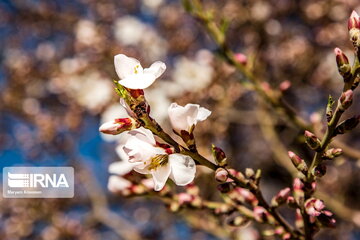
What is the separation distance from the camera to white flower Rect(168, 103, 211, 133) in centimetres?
80

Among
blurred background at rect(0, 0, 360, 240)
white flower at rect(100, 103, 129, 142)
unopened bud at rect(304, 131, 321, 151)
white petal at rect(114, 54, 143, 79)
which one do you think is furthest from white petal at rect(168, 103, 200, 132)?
white flower at rect(100, 103, 129, 142)

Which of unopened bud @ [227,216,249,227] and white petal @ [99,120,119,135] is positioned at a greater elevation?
white petal @ [99,120,119,135]

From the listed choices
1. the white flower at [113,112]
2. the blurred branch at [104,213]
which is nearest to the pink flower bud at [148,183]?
the white flower at [113,112]

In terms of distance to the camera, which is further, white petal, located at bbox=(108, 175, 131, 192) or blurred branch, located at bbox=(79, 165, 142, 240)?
blurred branch, located at bbox=(79, 165, 142, 240)

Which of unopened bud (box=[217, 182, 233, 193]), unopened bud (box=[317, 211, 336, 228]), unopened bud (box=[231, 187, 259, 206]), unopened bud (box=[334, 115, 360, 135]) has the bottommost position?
unopened bud (box=[317, 211, 336, 228])

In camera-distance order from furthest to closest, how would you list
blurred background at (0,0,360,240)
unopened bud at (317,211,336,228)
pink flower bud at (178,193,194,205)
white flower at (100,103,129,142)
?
blurred background at (0,0,360,240)
white flower at (100,103,129,142)
pink flower bud at (178,193,194,205)
unopened bud at (317,211,336,228)

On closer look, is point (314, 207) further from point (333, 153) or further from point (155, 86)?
point (155, 86)

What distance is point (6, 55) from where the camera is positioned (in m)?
4.82

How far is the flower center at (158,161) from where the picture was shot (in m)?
0.82

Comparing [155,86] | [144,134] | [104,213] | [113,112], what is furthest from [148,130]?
[104,213]

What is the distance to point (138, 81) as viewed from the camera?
2.61 ft

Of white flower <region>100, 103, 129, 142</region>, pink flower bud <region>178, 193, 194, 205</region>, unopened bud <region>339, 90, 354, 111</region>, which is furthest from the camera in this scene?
white flower <region>100, 103, 129, 142</region>

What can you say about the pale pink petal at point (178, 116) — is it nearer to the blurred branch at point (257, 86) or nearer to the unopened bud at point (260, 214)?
the unopened bud at point (260, 214)

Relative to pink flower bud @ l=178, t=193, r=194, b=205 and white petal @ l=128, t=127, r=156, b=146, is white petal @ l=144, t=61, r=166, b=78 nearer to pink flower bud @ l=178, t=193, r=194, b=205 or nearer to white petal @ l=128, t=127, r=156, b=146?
white petal @ l=128, t=127, r=156, b=146
